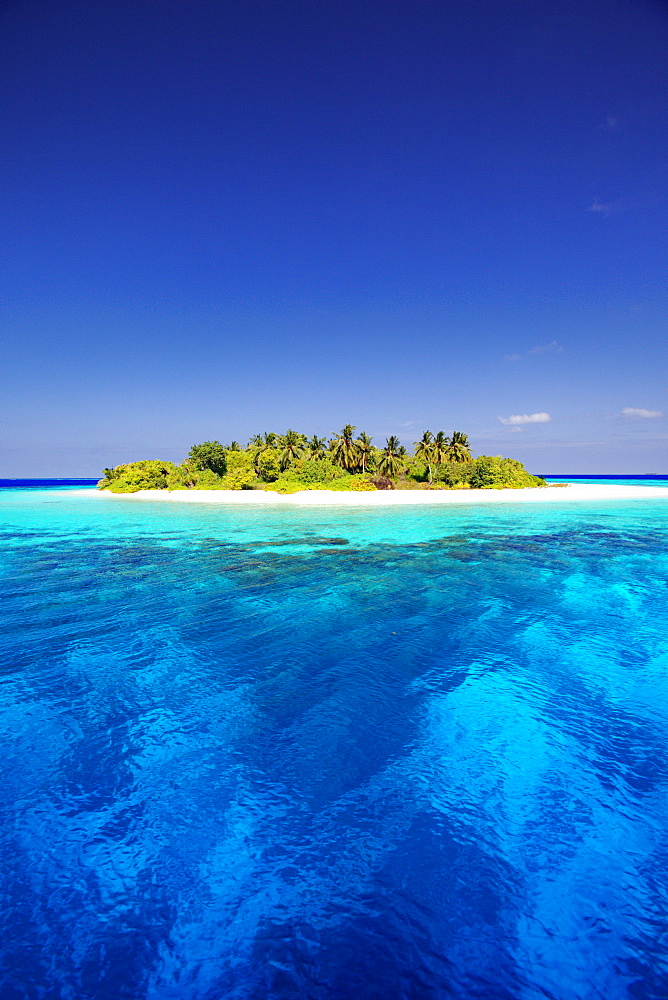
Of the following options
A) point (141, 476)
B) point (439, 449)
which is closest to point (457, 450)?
point (439, 449)

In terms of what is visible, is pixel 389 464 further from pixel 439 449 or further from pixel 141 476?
pixel 141 476

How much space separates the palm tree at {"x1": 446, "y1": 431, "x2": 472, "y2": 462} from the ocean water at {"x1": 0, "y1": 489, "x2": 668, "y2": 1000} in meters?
61.0

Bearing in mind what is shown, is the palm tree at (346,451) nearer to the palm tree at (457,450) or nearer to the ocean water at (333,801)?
the palm tree at (457,450)

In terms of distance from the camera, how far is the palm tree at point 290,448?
224 feet

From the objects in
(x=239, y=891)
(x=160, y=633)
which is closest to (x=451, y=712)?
(x=239, y=891)

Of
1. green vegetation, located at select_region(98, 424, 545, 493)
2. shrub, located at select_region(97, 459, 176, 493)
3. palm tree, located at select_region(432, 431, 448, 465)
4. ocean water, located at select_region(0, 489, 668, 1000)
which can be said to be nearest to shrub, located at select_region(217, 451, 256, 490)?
green vegetation, located at select_region(98, 424, 545, 493)

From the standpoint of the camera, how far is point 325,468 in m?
64.8

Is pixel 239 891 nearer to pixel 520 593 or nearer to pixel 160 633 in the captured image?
pixel 160 633

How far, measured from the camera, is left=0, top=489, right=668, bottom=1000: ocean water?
360 cm

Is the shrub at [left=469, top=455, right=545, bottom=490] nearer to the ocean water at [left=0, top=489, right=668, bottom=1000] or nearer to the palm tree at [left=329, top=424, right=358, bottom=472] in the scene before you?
the palm tree at [left=329, top=424, right=358, bottom=472]

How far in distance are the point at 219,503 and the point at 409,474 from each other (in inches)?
1290

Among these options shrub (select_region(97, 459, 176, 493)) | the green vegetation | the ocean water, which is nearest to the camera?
the ocean water

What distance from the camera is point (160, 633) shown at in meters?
10.7

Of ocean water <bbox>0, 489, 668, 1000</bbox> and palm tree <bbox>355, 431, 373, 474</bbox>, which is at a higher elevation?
palm tree <bbox>355, 431, 373, 474</bbox>
